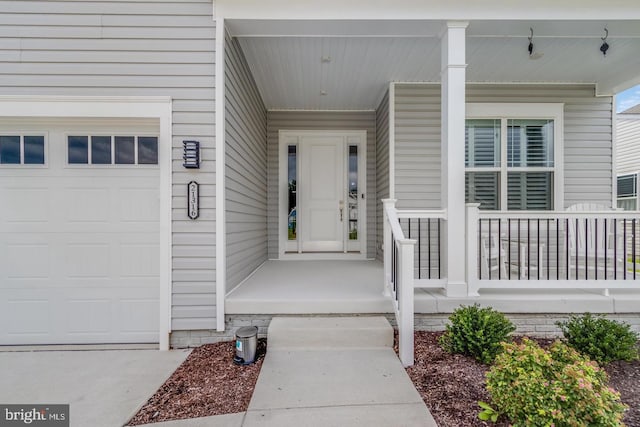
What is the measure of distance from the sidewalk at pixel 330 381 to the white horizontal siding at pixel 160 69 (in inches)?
33.0

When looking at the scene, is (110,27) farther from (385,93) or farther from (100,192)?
(385,93)

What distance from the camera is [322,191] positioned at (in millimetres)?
5215

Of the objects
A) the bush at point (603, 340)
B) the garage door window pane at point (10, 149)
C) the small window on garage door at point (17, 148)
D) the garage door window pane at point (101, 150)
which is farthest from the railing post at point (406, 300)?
the garage door window pane at point (10, 149)

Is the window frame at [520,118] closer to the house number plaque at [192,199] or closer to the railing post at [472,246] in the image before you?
the railing post at [472,246]

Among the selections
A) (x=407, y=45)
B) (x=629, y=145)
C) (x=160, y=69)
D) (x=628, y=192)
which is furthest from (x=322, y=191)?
(x=629, y=145)

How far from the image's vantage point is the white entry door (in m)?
5.20

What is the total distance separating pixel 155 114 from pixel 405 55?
2818 mm

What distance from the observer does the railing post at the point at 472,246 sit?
8.76 ft

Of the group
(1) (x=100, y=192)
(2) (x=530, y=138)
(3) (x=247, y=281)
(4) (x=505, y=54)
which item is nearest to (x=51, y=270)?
(1) (x=100, y=192)

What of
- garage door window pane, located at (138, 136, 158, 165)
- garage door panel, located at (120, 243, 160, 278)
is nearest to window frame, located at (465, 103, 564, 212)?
garage door window pane, located at (138, 136, 158, 165)

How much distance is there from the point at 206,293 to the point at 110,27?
2518 millimetres

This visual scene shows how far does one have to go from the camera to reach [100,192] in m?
2.78
